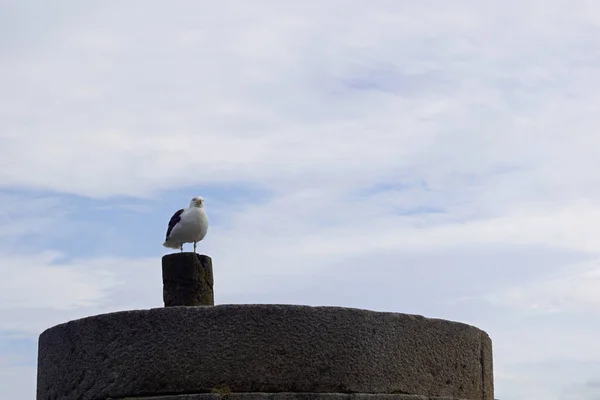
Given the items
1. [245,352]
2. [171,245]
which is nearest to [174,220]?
[171,245]

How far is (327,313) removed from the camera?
7.75 metres

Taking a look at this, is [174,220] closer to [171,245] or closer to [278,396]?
[171,245]

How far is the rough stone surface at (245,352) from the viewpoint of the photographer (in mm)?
7582

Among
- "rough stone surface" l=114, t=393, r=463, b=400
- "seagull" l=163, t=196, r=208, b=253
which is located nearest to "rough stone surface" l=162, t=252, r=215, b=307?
"seagull" l=163, t=196, r=208, b=253

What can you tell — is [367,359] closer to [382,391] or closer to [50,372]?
[382,391]

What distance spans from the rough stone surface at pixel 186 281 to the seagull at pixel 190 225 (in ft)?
2.18

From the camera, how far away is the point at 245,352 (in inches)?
299

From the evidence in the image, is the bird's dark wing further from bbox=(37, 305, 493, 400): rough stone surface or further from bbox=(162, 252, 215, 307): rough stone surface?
bbox=(37, 305, 493, 400): rough stone surface

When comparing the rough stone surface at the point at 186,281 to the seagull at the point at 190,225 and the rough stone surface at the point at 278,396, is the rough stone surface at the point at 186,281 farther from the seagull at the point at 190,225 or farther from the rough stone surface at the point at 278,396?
the rough stone surface at the point at 278,396

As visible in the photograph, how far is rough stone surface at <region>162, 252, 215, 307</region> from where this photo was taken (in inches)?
336

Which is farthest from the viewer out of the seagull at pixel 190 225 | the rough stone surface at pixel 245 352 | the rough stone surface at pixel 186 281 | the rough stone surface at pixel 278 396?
the seagull at pixel 190 225

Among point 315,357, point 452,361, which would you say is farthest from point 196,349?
point 452,361

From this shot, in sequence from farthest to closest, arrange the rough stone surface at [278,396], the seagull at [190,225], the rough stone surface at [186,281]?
the seagull at [190,225] < the rough stone surface at [186,281] < the rough stone surface at [278,396]

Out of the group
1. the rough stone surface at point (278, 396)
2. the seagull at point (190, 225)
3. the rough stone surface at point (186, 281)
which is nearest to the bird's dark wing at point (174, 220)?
the seagull at point (190, 225)
